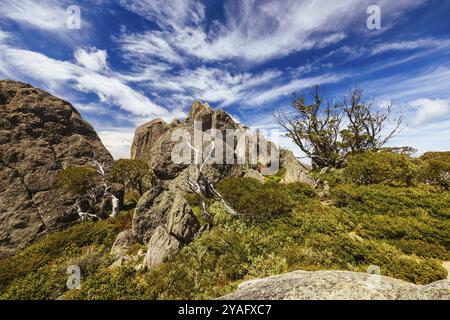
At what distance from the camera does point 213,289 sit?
8.07m

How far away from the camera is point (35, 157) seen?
753 inches

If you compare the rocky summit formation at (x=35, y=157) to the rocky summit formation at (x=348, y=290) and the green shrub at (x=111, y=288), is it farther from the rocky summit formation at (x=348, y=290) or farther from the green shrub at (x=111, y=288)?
the rocky summit formation at (x=348, y=290)

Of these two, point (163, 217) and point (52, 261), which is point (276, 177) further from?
point (52, 261)

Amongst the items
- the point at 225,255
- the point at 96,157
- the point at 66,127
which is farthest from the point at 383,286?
the point at 66,127

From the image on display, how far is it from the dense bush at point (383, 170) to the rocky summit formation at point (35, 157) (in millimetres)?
26814

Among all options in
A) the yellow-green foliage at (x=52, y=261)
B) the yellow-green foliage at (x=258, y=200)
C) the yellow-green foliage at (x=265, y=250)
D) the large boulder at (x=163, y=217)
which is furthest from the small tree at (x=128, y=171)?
the yellow-green foliage at (x=258, y=200)

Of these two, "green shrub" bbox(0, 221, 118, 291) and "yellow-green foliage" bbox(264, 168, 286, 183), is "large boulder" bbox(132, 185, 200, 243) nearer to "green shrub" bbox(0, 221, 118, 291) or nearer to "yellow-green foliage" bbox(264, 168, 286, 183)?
"green shrub" bbox(0, 221, 118, 291)

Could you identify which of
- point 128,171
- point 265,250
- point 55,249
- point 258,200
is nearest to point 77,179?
point 128,171

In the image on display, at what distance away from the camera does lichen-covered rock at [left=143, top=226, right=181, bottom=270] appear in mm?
10242

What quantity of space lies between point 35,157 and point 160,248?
17974 millimetres

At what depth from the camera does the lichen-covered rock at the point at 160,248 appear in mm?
10242

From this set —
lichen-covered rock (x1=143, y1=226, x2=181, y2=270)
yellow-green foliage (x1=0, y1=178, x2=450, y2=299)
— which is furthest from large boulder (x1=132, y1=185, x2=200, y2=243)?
yellow-green foliage (x1=0, y1=178, x2=450, y2=299)

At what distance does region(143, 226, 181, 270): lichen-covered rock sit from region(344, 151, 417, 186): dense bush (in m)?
17.2

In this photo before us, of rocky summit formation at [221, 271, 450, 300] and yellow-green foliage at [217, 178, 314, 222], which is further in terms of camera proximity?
yellow-green foliage at [217, 178, 314, 222]
